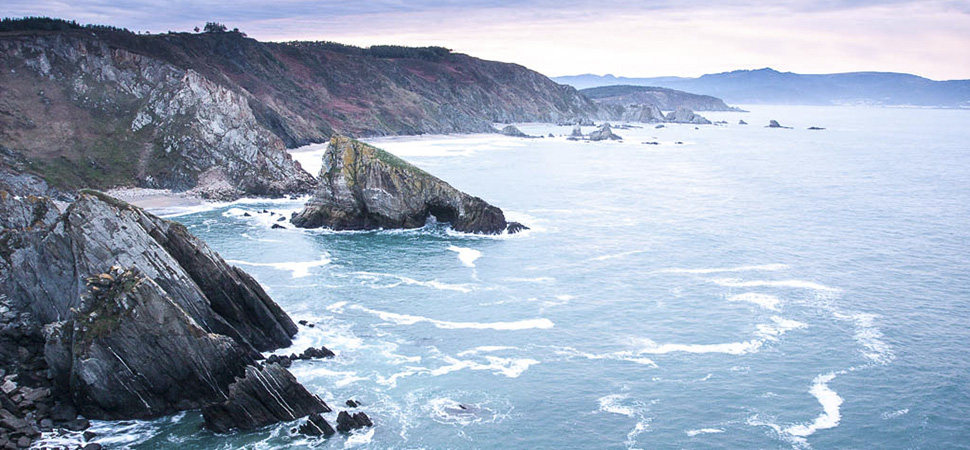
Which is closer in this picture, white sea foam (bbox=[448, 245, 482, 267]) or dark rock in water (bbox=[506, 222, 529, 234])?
white sea foam (bbox=[448, 245, 482, 267])

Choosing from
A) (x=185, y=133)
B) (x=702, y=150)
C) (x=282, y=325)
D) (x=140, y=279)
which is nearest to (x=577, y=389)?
(x=282, y=325)

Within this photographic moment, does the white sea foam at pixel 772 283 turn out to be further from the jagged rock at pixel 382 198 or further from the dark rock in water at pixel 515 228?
the jagged rock at pixel 382 198

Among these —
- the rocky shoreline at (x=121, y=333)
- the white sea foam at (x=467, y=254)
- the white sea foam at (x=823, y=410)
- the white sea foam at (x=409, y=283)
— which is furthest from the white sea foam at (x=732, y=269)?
the rocky shoreline at (x=121, y=333)

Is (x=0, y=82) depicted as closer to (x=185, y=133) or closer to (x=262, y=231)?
(x=185, y=133)

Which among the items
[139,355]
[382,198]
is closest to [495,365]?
[139,355]

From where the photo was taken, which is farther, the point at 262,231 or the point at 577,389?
the point at 262,231

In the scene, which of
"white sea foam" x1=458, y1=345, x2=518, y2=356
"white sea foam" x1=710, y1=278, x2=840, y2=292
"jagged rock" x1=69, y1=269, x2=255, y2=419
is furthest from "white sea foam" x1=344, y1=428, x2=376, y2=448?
"white sea foam" x1=710, y1=278, x2=840, y2=292

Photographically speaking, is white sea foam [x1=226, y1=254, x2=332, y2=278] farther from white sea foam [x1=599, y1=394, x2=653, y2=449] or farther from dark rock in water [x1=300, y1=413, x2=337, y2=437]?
white sea foam [x1=599, y1=394, x2=653, y2=449]
